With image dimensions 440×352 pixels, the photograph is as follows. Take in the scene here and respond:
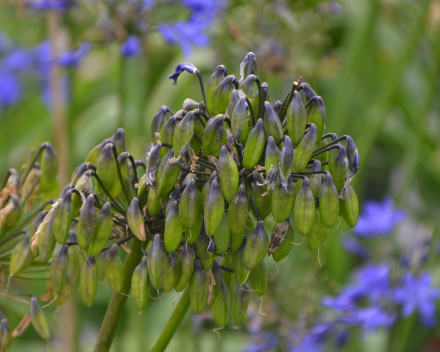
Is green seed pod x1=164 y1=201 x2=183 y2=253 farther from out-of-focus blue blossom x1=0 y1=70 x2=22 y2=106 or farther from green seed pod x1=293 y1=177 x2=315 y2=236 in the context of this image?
out-of-focus blue blossom x1=0 y1=70 x2=22 y2=106

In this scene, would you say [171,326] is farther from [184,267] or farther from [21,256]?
[21,256]

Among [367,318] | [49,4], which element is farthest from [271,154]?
[49,4]

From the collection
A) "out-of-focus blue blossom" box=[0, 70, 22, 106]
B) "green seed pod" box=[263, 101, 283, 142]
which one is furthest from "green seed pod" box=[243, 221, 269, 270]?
"out-of-focus blue blossom" box=[0, 70, 22, 106]

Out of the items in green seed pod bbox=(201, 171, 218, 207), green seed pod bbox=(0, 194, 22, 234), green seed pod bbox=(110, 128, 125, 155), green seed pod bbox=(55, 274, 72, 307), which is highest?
green seed pod bbox=(110, 128, 125, 155)

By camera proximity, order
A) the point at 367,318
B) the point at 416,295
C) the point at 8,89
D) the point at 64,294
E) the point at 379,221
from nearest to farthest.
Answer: the point at 64,294, the point at 367,318, the point at 416,295, the point at 379,221, the point at 8,89

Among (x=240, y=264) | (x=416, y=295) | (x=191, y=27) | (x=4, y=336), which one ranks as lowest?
(x=416, y=295)

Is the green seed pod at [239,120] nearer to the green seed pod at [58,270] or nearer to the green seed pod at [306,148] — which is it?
the green seed pod at [306,148]
